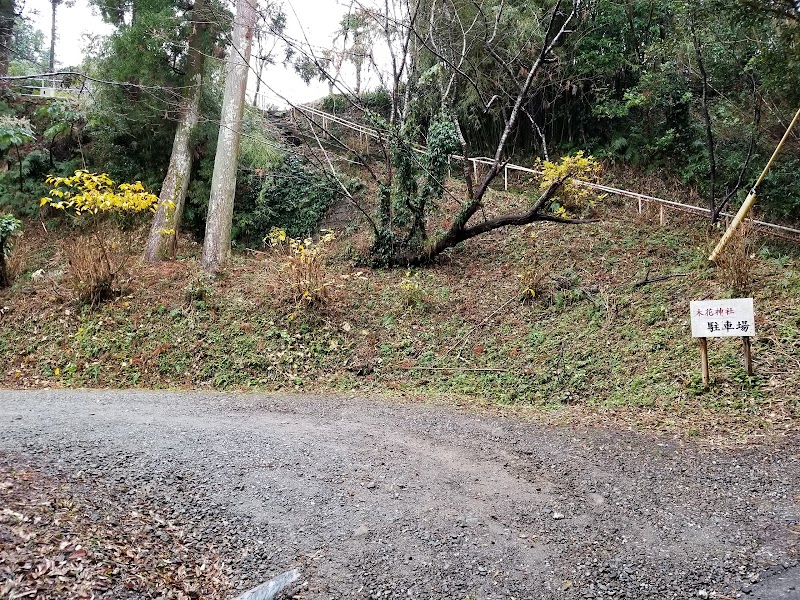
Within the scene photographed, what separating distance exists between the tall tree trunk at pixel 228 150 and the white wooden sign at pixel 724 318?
798cm

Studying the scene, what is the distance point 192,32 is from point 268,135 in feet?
9.64

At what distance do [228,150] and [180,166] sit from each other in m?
1.88

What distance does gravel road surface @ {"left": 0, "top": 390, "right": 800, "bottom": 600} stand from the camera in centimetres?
250

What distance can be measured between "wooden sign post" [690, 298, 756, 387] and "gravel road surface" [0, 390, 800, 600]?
120 centimetres

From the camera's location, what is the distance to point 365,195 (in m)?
13.2

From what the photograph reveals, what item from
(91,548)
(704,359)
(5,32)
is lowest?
(91,548)

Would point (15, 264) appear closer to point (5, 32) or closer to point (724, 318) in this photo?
point (5, 32)

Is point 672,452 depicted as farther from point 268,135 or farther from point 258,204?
point 268,135

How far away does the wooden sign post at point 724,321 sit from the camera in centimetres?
491

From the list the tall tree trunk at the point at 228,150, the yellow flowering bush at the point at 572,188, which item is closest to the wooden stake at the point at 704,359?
the yellow flowering bush at the point at 572,188

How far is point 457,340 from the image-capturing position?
288 inches

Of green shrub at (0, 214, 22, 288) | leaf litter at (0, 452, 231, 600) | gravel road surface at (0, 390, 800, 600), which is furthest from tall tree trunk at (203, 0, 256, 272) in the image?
leaf litter at (0, 452, 231, 600)

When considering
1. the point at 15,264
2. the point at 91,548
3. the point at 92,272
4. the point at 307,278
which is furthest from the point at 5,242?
the point at 91,548

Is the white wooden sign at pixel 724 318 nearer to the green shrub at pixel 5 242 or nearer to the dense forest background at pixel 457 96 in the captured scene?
the dense forest background at pixel 457 96
